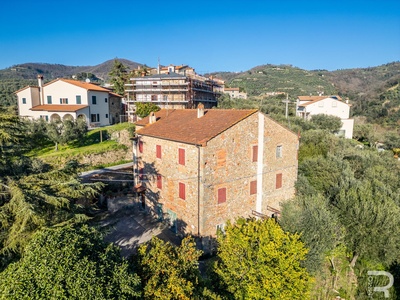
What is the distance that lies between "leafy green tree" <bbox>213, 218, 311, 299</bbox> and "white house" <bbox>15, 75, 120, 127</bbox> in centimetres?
3406

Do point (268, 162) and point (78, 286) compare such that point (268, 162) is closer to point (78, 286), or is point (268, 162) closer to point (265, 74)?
point (78, 286)

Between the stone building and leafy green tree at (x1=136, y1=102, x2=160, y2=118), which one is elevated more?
leafy green tree at (x1=136, y1=102, x2=160, y2=118)

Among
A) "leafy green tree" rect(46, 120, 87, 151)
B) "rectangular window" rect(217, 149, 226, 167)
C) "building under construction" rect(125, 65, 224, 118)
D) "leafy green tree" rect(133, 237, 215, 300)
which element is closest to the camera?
"leafy green tree" rect(133, 237, 215, 300)

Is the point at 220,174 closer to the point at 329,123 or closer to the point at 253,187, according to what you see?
the point at 253,187

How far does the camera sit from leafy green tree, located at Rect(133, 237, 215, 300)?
8.93 metres

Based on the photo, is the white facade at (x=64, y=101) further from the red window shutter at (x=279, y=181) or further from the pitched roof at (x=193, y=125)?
the red window shutter at (x=279, y=181)

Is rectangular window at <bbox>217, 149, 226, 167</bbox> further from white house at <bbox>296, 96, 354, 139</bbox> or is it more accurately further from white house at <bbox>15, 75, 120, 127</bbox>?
white house at <bbox>296, 96, 354, 139</bbox>

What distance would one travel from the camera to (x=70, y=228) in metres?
8.87

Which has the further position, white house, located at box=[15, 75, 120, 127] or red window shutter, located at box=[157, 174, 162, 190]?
white house, located at box=[15, 75, 120, 127]

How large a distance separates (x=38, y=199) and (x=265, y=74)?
142655 mm

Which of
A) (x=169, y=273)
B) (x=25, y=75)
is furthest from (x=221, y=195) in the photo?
(x=25, y=75)

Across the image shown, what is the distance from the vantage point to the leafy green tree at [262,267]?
1189 cm

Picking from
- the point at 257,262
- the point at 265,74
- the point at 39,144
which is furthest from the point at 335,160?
the point at 265,74

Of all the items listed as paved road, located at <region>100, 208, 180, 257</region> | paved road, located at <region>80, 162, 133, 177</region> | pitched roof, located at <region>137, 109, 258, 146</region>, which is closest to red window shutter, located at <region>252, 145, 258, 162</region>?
pitched roof, located at <region>137, 109, 258, 146</region>
